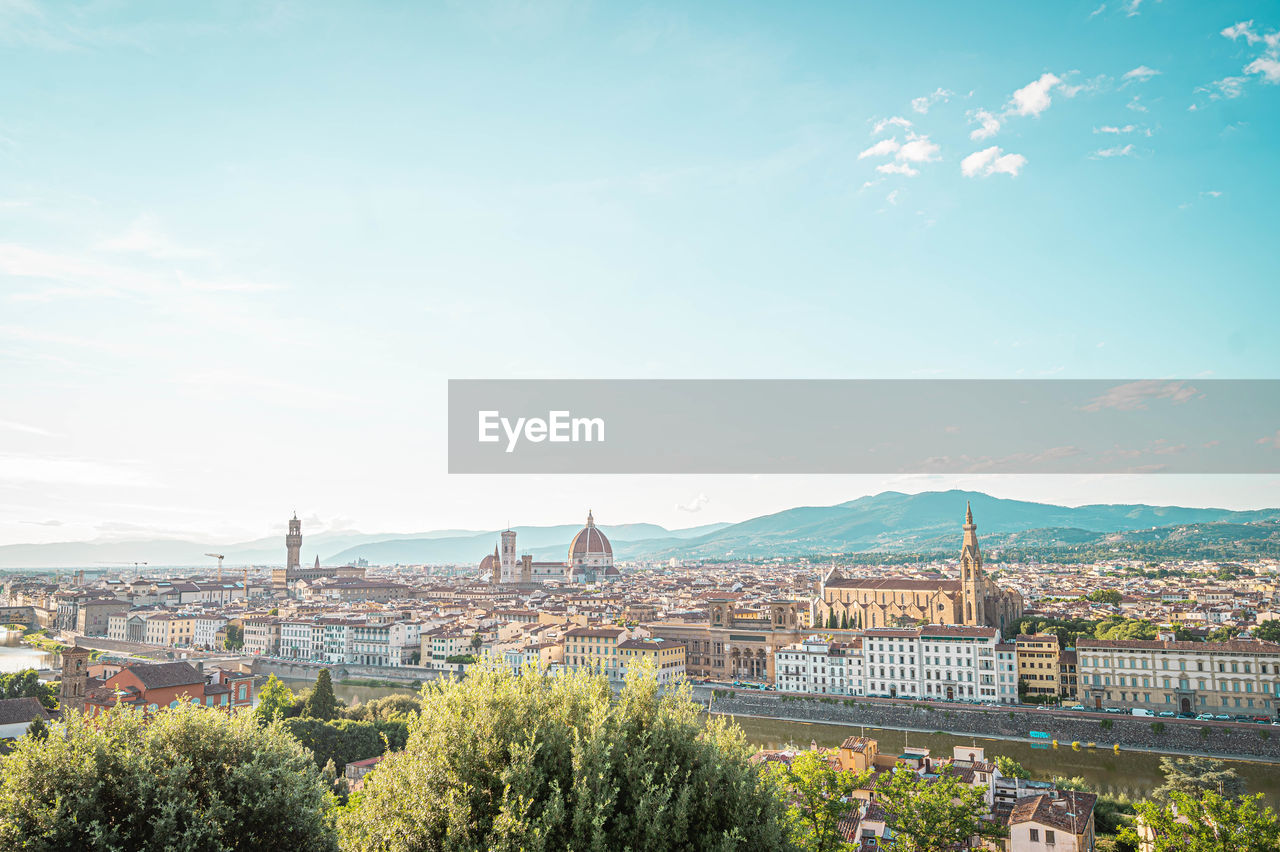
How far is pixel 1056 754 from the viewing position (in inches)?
1409

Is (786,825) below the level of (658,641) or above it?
above

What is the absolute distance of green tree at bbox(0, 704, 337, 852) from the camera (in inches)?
304

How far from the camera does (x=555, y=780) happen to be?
772 centimetres

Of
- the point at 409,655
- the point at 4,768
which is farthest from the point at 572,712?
the point at 409,655

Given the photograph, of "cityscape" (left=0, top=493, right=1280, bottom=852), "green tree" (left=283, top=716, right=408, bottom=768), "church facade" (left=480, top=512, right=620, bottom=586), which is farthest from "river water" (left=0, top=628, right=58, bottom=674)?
"church facade" (left=480, top=512, right=620, bottom=586)

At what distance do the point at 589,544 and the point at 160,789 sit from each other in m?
131

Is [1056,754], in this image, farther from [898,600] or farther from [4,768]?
[4,768]

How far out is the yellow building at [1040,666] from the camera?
1710 inches

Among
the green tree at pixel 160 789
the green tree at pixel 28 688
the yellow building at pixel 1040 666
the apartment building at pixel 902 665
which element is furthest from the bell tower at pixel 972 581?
the green tree at pixel 160 789

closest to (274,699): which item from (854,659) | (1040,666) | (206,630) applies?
(854,659)

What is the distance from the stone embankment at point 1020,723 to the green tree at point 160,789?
97.2 ft

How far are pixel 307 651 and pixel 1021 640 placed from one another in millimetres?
51577

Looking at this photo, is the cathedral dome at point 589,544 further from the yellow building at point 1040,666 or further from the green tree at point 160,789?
the green tree at point 160,789

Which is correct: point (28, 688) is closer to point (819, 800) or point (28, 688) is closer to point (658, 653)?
point (658, 653)
